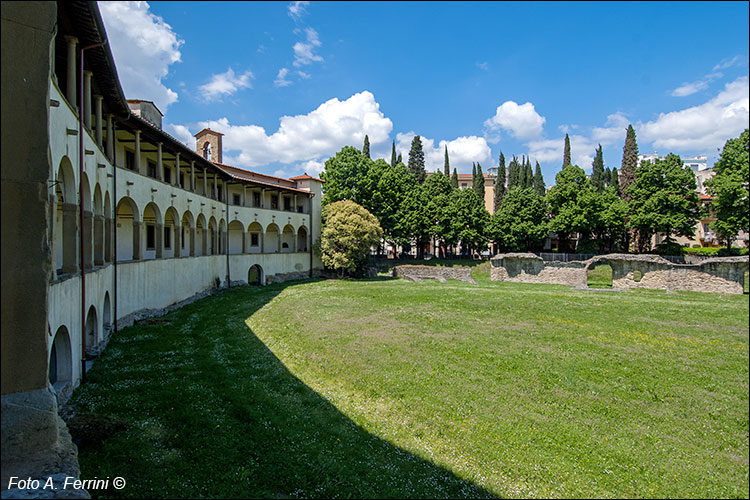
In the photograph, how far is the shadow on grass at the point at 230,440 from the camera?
667 cm

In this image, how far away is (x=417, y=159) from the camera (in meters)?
68.8

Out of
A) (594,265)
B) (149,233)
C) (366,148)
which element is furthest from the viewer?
(366,148)

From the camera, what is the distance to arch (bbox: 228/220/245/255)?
35875mm

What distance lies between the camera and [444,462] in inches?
311

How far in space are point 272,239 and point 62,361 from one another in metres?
32.5

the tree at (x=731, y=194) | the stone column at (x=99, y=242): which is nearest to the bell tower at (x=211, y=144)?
the stone column at (x=99, y=242)

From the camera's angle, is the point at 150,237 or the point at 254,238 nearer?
the point at 150,237

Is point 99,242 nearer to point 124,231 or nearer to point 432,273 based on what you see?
point 124,231

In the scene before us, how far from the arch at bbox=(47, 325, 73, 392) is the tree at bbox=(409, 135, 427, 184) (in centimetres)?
6210

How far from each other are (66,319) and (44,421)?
5597mm

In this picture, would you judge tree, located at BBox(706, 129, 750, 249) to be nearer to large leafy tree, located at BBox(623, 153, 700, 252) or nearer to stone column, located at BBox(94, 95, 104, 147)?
large leafy tree, located at BBox(623, 153, 700, 252)

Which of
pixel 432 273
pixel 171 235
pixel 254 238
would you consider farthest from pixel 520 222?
pixel 171 235

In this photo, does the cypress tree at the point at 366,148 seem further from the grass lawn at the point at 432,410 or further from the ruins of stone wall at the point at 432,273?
the grass lawn at the point at 432,410

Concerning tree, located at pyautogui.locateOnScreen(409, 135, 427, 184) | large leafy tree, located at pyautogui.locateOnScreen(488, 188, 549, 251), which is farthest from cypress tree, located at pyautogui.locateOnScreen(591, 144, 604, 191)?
tree, located at pyautogui.locateOnScreen(409, 135, 427, 184)
